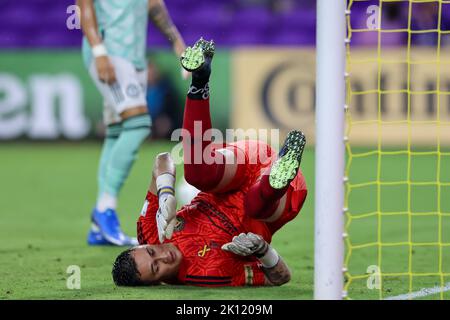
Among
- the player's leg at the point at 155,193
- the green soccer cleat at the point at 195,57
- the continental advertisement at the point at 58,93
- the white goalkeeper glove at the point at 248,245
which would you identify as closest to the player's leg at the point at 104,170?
the player's leg at the point at 155,193

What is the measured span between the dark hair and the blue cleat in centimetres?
137

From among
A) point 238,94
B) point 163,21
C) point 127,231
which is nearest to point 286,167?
point 163,21

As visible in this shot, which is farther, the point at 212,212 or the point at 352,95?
the point at 352,95

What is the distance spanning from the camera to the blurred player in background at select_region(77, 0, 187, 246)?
19.7 ft

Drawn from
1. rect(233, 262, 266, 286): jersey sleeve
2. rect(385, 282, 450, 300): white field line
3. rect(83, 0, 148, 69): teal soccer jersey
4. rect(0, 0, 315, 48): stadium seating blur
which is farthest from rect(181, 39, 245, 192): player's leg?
rect(0, 0, 315, 48): stadium seating blur

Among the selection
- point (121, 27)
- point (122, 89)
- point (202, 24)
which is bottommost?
point (122, 89)

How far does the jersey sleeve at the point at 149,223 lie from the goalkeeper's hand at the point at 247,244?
0.50 metres

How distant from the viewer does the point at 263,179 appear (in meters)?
4.29

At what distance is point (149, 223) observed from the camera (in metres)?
4.80

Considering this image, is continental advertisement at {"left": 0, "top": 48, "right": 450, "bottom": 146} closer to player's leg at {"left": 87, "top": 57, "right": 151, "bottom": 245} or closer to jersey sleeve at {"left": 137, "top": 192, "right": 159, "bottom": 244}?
player's leg at {"left": 87, "top": 57, "right": 151, "bottom": 245}

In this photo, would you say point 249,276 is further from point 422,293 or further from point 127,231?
point 127,231

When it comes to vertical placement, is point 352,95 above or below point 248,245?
above

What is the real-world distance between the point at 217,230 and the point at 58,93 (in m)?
7.74

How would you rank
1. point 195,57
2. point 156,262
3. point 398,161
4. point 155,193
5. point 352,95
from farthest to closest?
point 352,95 < point 398,161 < point 155,193 < point 156,262 < point 195,57
